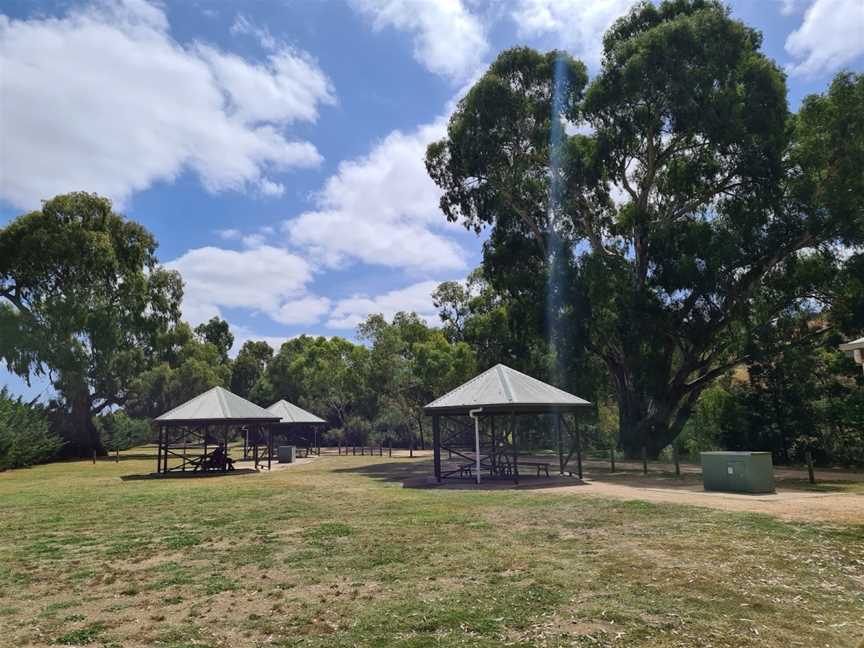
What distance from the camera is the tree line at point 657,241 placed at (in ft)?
84.3

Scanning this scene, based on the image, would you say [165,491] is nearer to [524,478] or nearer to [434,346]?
[524,478]

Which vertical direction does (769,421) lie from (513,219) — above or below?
below

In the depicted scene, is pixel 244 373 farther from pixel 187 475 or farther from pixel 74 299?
pixel 187 475

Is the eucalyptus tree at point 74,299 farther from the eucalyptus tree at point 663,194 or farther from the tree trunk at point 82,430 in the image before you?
the eucalyptus tree at point 663,194

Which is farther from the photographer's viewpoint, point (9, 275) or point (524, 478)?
point (9, 275)

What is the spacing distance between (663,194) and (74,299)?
123ft

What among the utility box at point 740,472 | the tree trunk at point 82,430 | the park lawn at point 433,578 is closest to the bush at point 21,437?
the tree trunk at point 82,430

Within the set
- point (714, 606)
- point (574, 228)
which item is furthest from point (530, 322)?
point (714, 606)

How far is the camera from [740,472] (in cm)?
1586

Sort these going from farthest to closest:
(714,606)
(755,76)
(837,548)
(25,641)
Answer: (755,76) < (837,548) < (714,606) < (25,641)

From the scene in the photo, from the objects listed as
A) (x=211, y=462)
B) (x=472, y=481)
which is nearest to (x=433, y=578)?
(x=472, y=481)

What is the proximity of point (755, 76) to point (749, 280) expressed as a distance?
907 cm

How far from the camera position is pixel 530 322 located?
31156 mm

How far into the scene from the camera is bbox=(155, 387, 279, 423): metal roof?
2547 cm
